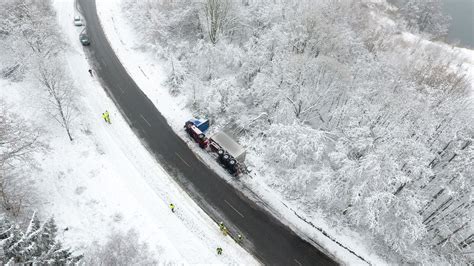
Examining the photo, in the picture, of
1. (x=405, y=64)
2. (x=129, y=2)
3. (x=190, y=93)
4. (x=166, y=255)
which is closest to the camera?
(x=166, y=255)

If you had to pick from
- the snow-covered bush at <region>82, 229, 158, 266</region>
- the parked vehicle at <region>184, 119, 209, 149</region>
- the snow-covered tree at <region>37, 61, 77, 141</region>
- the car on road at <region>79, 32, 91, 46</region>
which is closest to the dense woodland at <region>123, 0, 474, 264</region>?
the parked vehicle at <region>184, 119, 209, 149</region>

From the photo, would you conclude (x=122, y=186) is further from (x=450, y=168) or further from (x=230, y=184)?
(x=450, y=168)

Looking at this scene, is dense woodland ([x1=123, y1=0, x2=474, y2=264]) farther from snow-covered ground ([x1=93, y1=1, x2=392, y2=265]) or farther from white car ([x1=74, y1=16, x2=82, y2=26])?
white car ([x1=74, y1=16, x2=82, y2=26])

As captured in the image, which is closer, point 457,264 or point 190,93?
point 457,264

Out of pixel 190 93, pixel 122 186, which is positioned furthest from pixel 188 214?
pixel 190 93

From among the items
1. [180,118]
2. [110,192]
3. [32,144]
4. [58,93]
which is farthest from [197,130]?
[32,144]

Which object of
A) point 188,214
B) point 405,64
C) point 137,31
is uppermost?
point 405,64

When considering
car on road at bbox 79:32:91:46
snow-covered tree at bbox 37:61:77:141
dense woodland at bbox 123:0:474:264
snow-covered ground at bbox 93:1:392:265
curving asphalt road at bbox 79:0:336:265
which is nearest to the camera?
dense woodland at bbox 123:0:474:264

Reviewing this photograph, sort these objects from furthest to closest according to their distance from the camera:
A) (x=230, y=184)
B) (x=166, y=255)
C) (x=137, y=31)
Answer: (x=137, y=31)
(x=230, y=184)
(x=166, y=255)
